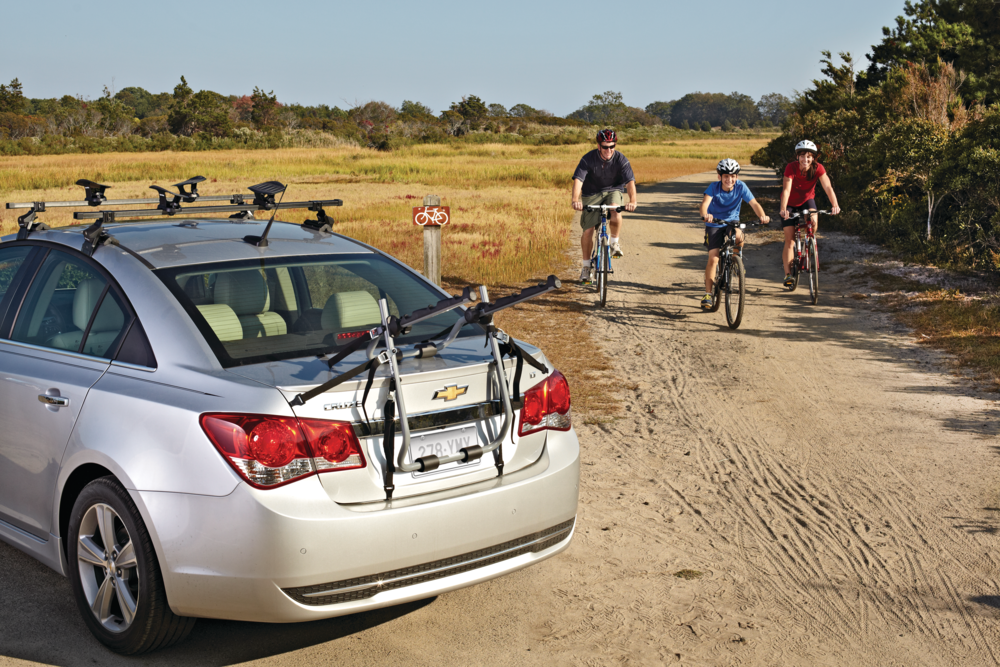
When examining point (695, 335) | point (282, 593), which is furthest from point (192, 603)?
point (695, 335)

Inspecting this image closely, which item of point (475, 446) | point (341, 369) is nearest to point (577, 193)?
Result: point (475, 446)

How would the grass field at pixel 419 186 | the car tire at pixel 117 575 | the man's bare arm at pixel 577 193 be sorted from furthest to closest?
the grass field at pixel 419 186
the man's bare arm at pixel 577 193
the car tire at pixel 117 575

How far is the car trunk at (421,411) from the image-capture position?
3283mm

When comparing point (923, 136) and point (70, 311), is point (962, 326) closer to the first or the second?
point (923, 136)

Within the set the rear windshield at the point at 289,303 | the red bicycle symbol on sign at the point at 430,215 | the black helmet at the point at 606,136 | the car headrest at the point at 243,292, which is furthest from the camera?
the black helmet at the point at 606,136

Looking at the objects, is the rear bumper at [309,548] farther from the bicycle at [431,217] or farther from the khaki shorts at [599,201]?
the khaki shorts at [599,201]

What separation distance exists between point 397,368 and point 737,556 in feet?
7.66

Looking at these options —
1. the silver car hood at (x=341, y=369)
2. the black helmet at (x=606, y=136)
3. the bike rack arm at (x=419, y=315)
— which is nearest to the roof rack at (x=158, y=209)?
the silver car hood at (x=341, y=369)

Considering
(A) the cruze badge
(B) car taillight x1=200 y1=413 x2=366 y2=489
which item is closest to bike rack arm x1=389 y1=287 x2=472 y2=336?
(A) the cruze badge

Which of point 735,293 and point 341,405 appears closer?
point 341,405

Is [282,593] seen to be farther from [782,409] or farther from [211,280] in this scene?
[782,409]

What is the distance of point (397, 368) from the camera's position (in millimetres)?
3309

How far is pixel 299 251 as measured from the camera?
4.46 m

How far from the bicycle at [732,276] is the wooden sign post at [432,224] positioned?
3.25 m
